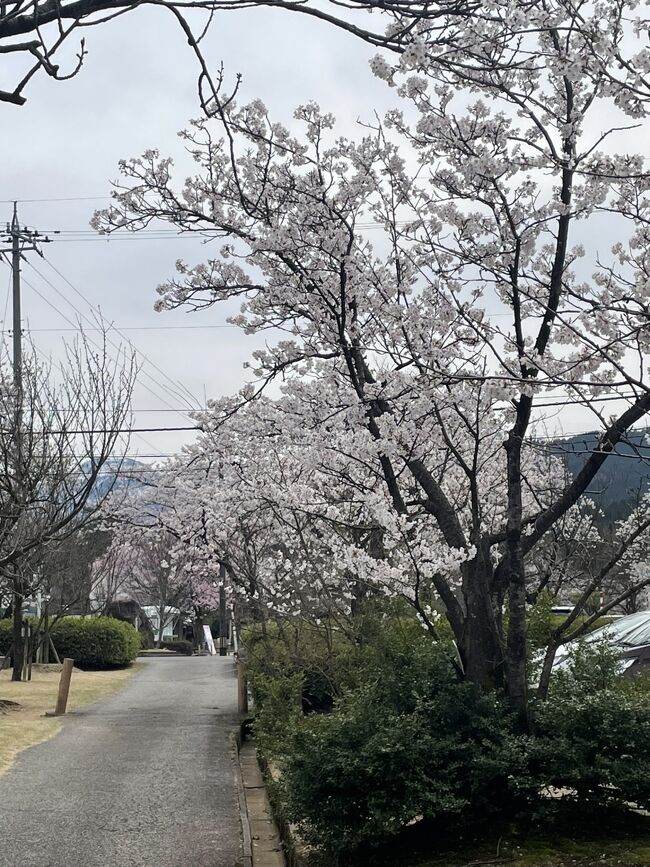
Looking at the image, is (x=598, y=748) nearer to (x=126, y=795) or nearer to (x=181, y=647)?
(x=126, y=795)

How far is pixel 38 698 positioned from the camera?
20.2 meters

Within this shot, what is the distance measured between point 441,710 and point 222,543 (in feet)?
35.2

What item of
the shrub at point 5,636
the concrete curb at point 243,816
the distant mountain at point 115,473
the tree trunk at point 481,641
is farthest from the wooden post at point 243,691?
the shrub at point 5,636

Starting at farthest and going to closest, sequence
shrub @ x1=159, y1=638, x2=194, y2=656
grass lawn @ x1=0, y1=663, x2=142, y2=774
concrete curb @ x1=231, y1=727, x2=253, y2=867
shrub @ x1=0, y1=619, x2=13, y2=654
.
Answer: shrub @ x1=159, y1=638, x2=194, y2=656 < shrub @ x1=0, y1=619, x2=13, y2=654 < grass lawn @ x1=0, y1=663, x2=142, y2=774 < concrete curb @ x1=231, y1=727, x2=253, y2=867

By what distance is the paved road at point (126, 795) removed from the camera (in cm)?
729

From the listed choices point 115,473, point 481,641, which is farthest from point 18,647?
point 481,641

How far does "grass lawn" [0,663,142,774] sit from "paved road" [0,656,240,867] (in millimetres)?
320

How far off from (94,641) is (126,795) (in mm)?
21339

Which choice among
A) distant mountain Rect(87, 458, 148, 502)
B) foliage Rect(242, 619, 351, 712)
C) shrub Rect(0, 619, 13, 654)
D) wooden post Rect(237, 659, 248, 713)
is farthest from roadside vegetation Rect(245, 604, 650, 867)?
shrub Rect(0, 619, 13, 654)

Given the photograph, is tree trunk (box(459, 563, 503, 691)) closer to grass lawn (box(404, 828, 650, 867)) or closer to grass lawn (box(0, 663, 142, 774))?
grass lawn (box(404, 828, 650, 867))

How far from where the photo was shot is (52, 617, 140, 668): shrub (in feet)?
97.9

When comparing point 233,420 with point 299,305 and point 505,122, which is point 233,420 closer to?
point 299,305

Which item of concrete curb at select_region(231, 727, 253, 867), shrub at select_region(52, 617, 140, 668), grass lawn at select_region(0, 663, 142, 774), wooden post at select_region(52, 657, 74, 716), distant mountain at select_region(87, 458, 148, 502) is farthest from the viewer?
shrub at select_region(52, 617, 140, 668)

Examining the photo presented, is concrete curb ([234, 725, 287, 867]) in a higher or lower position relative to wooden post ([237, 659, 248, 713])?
lower
